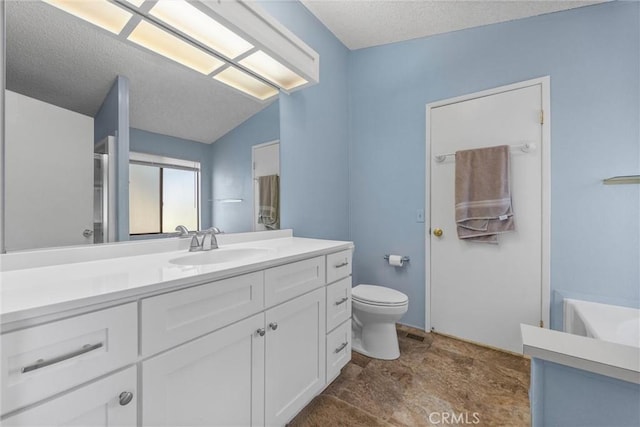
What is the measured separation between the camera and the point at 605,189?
5.50 feet

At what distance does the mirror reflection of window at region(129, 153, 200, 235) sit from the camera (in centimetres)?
119

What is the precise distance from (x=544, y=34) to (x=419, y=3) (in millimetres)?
881

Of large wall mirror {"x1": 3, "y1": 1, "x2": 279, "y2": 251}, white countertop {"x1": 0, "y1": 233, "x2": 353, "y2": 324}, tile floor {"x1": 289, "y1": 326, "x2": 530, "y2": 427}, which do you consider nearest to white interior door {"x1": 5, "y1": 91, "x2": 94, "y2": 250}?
large wall mirror {"x1": 3, "y1": 1, "x2": 279, "y2": 251}

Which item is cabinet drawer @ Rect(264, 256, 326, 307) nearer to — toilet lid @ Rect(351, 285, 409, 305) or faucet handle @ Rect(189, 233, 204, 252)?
faucet handle @ Rect(189, 233, 204, 252)

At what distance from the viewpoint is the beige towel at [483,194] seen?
193cm

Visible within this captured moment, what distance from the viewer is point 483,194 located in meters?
2.00

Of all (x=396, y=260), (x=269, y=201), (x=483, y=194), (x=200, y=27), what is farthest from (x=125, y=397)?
(x=483, y=194)

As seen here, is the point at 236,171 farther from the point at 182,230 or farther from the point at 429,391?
the point at 429,391

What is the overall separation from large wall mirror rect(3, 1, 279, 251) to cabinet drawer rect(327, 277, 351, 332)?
1006mm

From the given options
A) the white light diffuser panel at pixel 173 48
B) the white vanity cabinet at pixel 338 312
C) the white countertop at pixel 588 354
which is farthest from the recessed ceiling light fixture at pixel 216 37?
the white countertop at pixel 588 354

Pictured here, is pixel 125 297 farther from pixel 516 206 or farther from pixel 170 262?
pixel 516 206

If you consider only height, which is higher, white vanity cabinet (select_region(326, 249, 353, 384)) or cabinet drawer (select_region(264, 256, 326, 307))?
cabinet drawer (select_region(264, 256, 326, 307))

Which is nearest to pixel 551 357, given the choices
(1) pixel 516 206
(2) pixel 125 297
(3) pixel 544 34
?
(2) pixel 125 297

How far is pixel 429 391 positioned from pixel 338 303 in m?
0.75
